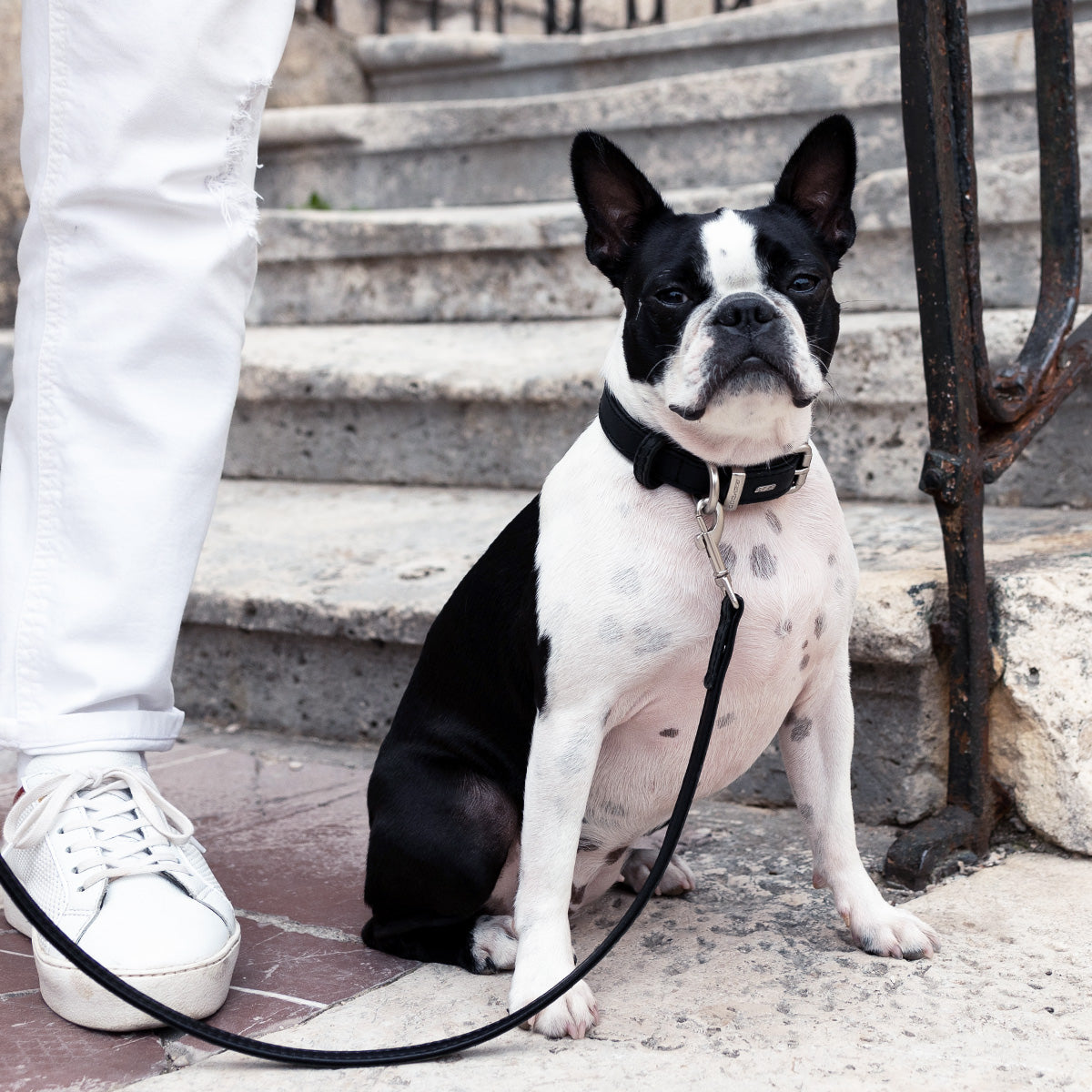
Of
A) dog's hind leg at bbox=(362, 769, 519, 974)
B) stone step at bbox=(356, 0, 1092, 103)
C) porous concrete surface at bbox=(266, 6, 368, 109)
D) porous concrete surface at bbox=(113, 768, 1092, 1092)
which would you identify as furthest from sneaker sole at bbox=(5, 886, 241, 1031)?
porous concrete surface at bbox=(266, 6, 368, 109)

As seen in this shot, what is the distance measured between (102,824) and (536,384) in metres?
1.59

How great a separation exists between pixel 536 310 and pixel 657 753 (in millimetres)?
2080

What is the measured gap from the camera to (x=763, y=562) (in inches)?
60.7

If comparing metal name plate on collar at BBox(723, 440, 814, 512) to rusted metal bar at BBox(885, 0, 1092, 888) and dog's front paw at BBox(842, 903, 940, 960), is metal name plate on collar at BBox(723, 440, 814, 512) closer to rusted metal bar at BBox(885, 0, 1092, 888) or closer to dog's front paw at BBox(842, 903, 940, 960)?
rusted metal bar at BBox(885, 0, 1092, 888)

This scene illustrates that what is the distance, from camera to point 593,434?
5.32 ft

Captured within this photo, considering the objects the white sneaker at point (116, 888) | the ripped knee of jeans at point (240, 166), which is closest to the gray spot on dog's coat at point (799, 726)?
the white sneaker at point (116, 888)

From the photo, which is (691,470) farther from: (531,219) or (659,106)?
(659,106)

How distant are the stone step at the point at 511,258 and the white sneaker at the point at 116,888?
2032 mm

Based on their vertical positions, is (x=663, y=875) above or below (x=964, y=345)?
below

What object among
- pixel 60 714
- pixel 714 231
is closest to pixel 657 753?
pixel 714 231

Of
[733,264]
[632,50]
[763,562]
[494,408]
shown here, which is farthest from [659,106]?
A: [763,562]

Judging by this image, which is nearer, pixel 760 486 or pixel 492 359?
pixel 760 486

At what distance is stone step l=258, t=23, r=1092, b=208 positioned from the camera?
3.51 meters

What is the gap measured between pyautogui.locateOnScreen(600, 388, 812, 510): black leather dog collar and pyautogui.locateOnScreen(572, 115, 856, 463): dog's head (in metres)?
0.02
